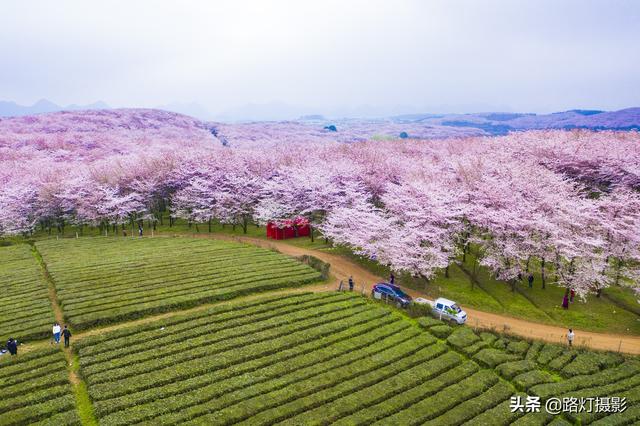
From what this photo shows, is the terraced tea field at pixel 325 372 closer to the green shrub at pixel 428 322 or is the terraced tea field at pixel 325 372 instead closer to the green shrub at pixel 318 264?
the green shrub at pixel 428 322

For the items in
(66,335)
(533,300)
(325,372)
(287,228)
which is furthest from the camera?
(287,228)

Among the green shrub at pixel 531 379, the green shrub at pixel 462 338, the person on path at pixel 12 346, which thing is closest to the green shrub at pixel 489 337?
the green shrub at pixel 462 338

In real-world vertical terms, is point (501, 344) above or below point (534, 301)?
above

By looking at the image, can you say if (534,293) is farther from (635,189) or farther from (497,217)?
(635,189)

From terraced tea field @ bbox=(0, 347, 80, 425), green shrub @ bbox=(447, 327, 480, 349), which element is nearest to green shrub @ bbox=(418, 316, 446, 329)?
green shrub @ bbox=(447, 327, 480, 349)

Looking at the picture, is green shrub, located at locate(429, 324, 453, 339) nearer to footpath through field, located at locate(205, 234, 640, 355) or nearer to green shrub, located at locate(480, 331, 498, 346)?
green shrub, located at locate(480, 331, 498, 346)

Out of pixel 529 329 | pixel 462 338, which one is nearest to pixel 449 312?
pixel 462 338

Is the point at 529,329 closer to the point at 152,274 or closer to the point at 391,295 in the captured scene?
the point at 391,295

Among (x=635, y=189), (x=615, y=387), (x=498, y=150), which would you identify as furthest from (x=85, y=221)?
(x=635, y=189)
